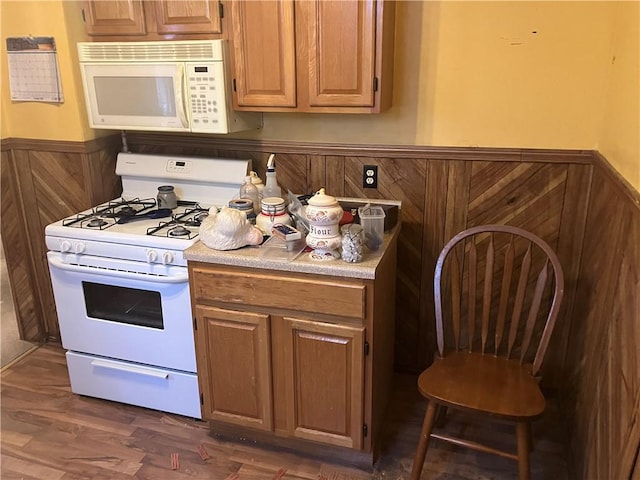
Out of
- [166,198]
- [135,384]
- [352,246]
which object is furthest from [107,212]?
[352,246]

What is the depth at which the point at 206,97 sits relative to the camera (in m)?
2.19

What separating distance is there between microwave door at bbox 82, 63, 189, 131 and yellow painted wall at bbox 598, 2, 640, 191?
5.38ft

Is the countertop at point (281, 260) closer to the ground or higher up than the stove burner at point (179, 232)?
closer to the ground

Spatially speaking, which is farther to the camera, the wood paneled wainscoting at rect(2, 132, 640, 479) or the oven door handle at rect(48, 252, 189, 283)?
the oven door handle at rect(48, 252, 189, 283)

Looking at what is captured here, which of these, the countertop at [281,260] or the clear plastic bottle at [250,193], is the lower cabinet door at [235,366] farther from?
the clear plastic bottle at [250,193]

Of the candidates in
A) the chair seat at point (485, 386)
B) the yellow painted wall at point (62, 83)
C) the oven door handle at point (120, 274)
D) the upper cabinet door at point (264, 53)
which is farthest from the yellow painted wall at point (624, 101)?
the yellow painted wall at point (62, 83)

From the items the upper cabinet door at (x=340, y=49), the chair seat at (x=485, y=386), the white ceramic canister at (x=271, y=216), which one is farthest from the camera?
the white ceramic canister at (x=271, y=216)

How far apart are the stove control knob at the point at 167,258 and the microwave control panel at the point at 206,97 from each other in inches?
21.7

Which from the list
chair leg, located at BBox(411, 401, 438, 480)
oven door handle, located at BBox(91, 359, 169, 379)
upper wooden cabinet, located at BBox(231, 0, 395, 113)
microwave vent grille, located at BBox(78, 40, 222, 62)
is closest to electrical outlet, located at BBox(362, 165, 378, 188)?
upper wooden cabinet, located at BBox(231, 0, 395, 113)

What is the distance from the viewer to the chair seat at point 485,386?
1.71 meters

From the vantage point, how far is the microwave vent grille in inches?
83.8

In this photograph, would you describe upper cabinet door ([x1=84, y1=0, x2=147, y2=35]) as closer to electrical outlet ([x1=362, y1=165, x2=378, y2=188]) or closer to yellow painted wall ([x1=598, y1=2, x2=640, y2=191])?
electrical outlet ([x1=362, y1=165, x2=378, y2=188])

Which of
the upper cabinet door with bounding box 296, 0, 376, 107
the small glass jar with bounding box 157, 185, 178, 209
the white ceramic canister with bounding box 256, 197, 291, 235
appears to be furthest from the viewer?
the small glass jar with bounding box 157, 185, 178, 209

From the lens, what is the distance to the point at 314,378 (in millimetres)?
1978
